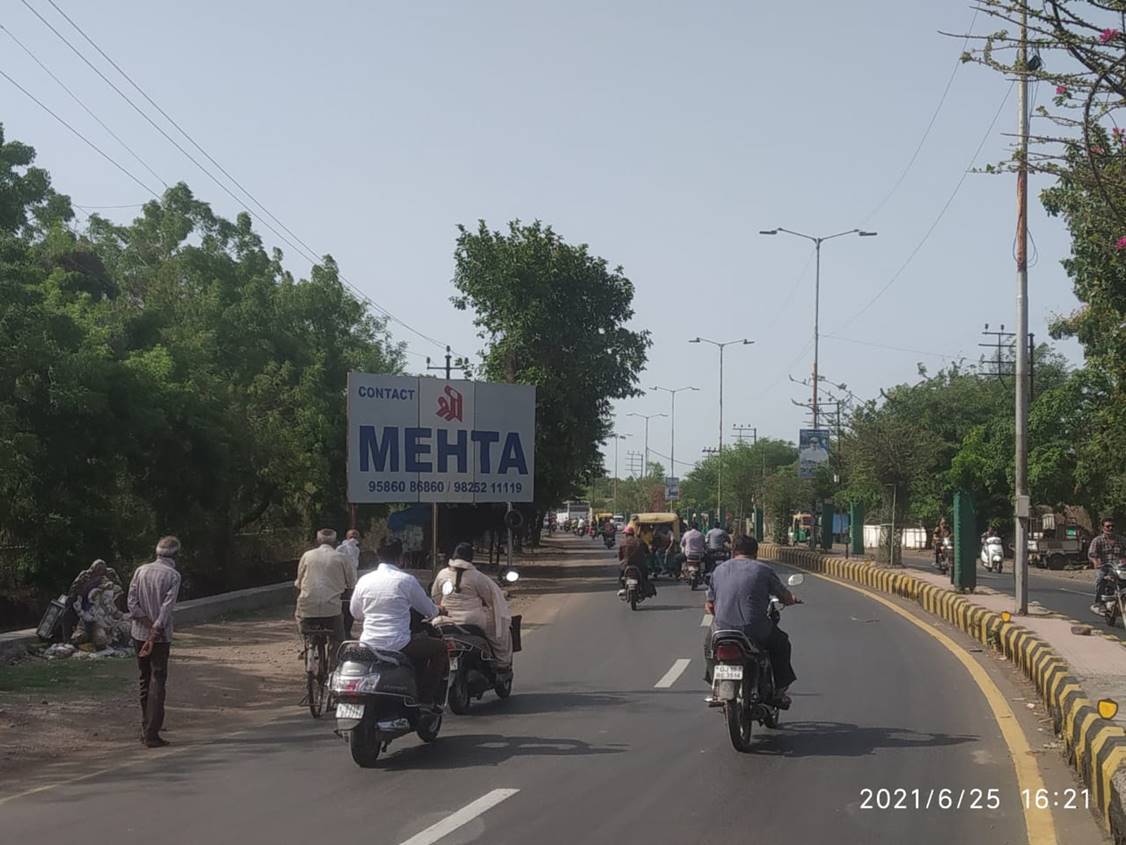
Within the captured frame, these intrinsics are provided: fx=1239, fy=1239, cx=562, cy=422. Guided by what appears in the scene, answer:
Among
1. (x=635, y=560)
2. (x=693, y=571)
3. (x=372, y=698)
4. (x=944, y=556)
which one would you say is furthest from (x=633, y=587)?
(x=372, y=698)

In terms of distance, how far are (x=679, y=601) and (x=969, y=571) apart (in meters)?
6.03

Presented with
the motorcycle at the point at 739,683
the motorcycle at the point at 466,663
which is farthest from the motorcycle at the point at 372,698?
the motorcycle at the point at 739,683

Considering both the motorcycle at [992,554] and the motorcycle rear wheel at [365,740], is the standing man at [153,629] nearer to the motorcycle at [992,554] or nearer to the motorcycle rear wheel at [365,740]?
the motorcycle rear wheel at [365,740]

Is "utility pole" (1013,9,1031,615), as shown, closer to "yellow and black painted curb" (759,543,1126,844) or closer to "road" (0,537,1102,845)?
"yellow and black painted curb" (759,543,1126,844)

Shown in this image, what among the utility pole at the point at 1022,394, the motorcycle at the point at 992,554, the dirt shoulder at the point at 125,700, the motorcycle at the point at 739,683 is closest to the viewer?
the motorcycle at the point at 739,683

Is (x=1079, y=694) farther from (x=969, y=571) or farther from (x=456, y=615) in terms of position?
(x=969, y=571)

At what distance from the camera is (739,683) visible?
31.1 ft

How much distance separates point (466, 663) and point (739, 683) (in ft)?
10.7

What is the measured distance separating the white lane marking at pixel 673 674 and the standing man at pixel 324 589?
11.6ft

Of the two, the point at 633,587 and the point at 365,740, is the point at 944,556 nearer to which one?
the point at 633,587

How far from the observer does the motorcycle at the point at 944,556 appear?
114ft

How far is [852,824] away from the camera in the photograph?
736 cm

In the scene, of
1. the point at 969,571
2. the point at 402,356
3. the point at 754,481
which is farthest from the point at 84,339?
the point at 754,481

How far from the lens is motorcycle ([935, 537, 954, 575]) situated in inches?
1368
